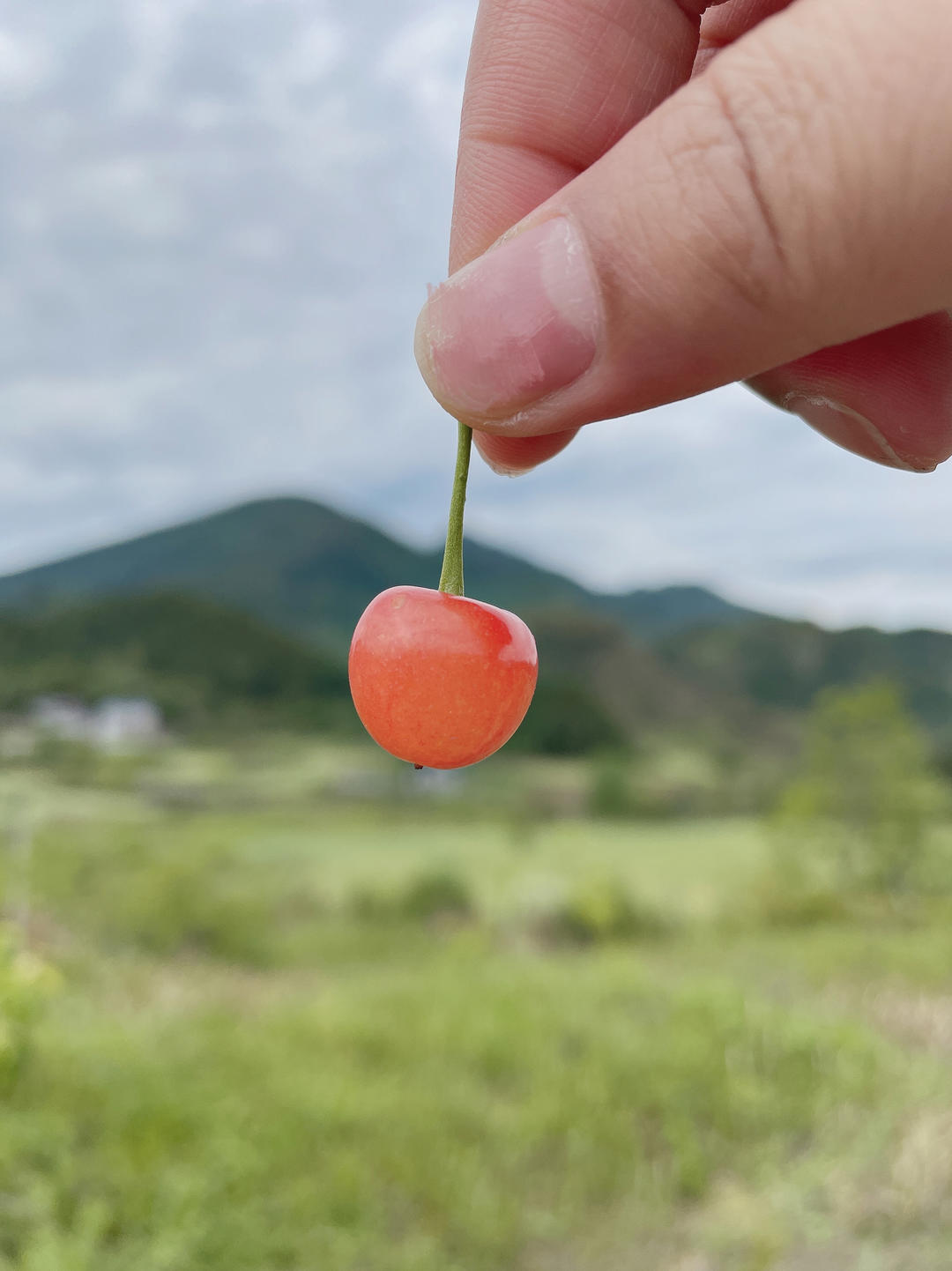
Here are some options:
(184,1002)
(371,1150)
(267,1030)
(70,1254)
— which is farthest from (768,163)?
(184,1002)

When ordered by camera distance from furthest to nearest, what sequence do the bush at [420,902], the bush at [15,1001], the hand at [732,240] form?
1. the bush at [420,902]
2. the bush at [15,1001]
3. the hand at [732,240]

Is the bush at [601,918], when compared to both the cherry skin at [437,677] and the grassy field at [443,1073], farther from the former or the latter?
the cherry skin at [437,677]

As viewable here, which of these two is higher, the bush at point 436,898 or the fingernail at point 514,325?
the fingernail at point 514,325

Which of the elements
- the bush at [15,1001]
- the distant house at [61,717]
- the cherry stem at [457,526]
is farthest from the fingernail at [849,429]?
the distant house at [61,717]

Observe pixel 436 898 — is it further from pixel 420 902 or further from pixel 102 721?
pixel 102 721

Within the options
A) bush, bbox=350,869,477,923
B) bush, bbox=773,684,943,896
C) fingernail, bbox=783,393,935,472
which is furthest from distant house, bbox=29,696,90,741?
fingernail, bbox=783,393,935,472
